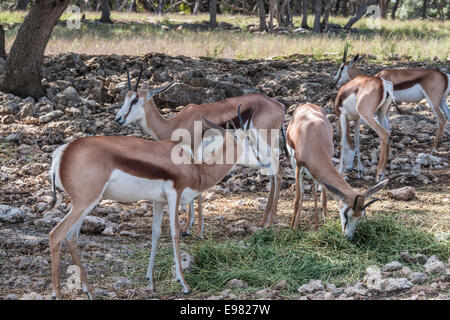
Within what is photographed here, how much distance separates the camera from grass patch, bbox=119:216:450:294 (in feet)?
15.9

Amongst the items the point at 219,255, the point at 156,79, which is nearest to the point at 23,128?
the point at 156,79

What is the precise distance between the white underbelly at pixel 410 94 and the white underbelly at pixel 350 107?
4.86 ft

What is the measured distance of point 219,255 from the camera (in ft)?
17.0

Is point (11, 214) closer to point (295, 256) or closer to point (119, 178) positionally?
point (119, 178)

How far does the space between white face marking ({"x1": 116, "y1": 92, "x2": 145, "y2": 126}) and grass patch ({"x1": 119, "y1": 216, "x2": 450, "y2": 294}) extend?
66.8 inches

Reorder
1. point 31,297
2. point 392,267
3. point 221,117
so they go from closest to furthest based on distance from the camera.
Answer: point 31,297 → point 392,267 → point 221,117

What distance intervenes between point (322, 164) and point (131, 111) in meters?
2.28

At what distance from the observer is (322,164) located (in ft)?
18.6

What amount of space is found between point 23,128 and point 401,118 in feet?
19.9

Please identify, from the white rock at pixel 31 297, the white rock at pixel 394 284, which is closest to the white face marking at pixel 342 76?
the white rock at pixel 394 284

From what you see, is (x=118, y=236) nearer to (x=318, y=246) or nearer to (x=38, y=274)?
(x=38, y=274)

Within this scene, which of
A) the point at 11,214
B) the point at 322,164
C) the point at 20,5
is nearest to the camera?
the point at 322,164

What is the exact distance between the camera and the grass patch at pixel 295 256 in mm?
4859

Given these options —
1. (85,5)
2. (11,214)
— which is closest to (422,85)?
(11,214)
